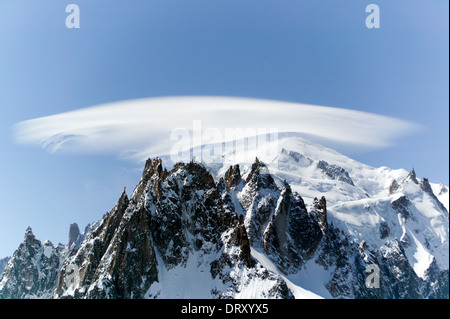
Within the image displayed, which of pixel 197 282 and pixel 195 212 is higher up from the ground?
pixel 195 212

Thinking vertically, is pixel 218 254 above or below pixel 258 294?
above

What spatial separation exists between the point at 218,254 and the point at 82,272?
59.6 meters

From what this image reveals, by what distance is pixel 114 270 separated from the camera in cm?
17025
